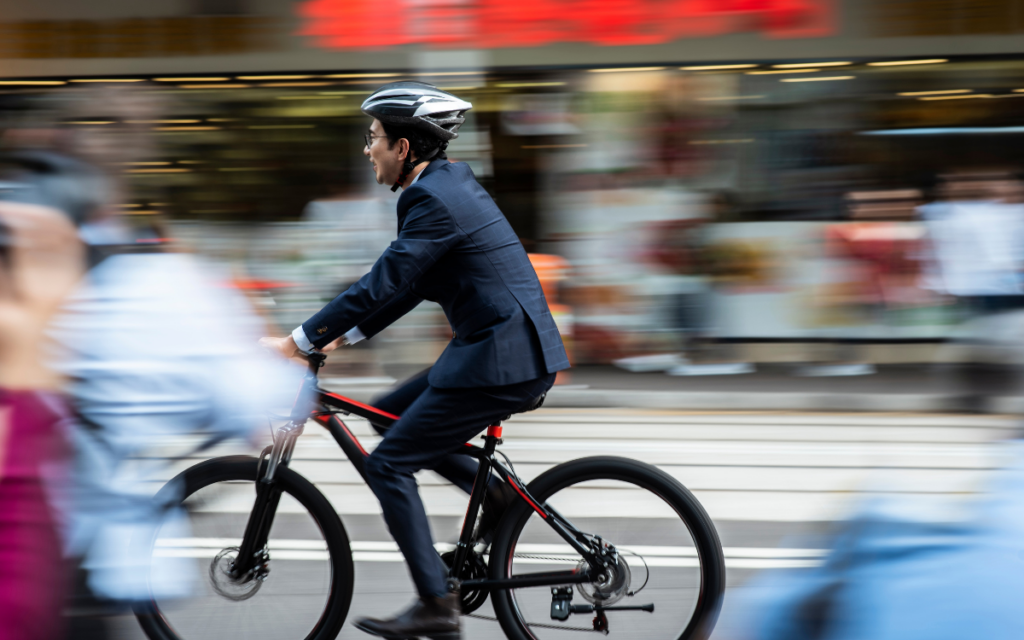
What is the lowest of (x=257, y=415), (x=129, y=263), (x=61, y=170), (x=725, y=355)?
(x=725, y=355)

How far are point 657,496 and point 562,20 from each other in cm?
467

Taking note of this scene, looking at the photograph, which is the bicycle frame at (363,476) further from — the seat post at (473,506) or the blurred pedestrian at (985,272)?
the blurred pedestrian at (985,272)

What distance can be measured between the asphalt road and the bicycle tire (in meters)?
0.05

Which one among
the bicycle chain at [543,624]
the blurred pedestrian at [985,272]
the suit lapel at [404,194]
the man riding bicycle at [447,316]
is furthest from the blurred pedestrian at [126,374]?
the blurred pedestrian at [985,272]

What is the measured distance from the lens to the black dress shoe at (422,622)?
109 inches

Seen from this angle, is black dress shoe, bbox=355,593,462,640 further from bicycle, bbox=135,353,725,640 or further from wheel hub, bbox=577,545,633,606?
wheel hub, bbox=577,545,633,606

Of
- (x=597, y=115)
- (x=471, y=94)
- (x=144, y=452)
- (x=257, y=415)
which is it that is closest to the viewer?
(x=144, y=452)

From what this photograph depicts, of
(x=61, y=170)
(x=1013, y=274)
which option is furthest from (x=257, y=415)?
(x=1013, y=274)

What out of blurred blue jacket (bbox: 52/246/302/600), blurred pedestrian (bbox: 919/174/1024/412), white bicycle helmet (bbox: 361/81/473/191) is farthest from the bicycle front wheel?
blurred pedestrian (bbox: 919/174/1024/412)

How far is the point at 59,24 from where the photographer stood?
24.9ft

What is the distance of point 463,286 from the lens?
2.78m

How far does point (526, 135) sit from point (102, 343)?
19.6ft

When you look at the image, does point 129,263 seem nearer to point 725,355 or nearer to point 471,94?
point 471,94

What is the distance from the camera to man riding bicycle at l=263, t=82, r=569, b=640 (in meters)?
2.71
